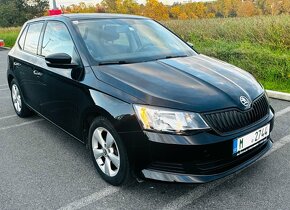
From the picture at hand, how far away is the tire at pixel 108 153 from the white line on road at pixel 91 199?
65 millimetres

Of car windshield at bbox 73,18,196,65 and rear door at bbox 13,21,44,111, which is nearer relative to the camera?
car windshield at bbox 73,18,196,65

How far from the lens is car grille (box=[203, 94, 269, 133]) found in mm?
2627

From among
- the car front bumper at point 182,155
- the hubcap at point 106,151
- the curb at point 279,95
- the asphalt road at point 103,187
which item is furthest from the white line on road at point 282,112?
the hubcap at point 106,151

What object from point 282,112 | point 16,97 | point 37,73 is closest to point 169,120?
point 37,73

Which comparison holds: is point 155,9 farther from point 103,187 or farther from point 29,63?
point 103,187

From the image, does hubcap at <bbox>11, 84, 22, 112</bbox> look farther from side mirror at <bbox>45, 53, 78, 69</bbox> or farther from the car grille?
the car grille

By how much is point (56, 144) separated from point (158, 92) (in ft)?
6.59

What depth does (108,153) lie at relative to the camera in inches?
121

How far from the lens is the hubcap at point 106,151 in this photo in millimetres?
2990

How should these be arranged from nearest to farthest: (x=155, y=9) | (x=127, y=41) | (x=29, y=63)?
(x=127, y=41)
(x=29, y=63)
(x=155, y=9)

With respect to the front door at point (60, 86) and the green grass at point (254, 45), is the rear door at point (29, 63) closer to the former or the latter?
the front door at point (60, 86)

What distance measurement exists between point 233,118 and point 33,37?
10.5ft

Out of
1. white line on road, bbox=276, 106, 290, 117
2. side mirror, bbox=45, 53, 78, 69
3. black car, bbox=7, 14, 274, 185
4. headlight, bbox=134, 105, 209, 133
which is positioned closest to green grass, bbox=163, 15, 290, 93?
white line on road, bbox=276, 106, 290, 117

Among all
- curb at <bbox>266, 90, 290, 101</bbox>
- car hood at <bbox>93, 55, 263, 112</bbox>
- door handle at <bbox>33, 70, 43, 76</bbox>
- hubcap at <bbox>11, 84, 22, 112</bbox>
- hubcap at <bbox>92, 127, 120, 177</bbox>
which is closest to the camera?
car hood at <bbox>93, 55, 263, 112</bbox>
